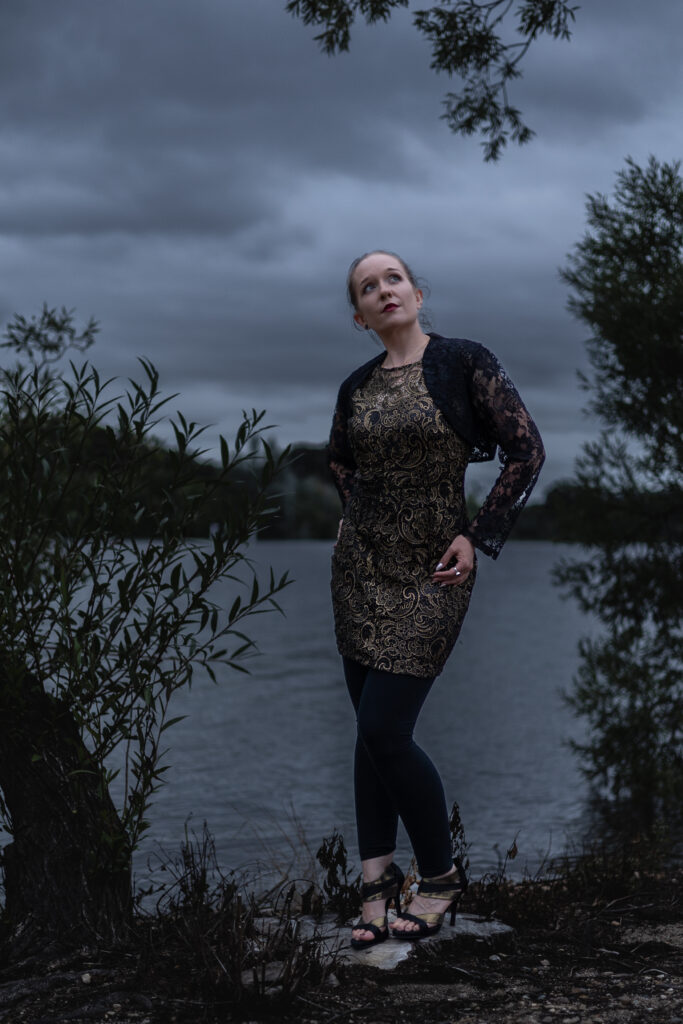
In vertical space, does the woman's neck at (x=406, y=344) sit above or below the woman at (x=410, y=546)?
above

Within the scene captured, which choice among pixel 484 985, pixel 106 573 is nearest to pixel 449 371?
pixel 106 573

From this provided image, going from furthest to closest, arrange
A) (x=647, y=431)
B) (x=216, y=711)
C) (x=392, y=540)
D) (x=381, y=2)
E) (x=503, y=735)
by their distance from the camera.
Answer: (x=216, y=711) → (x=503, y=735) → (x=647, y=431) → (x=381, y=2) → (x=392, y=540)

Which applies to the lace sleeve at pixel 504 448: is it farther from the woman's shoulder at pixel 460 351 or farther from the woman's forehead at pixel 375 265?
the woman's forehead at pixel 375 265

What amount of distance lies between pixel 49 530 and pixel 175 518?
0.53m

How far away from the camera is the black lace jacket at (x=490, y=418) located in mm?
3934

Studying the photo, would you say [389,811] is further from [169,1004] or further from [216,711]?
[216,711]

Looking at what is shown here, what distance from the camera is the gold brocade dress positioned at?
3889 millimetres

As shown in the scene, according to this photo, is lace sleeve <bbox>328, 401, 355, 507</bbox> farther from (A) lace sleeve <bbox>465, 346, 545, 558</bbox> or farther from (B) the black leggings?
(B) the black leggings

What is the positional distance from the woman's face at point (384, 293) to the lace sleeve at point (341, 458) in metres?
0.41

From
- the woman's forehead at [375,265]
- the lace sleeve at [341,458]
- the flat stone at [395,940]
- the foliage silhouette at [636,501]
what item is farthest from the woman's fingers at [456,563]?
the foliage silhouette at [636,501]

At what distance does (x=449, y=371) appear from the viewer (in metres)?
4.00

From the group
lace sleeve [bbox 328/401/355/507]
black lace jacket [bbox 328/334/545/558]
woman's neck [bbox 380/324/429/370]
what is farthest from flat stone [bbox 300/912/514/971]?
woman's neck [bbox 380/324/429/370]

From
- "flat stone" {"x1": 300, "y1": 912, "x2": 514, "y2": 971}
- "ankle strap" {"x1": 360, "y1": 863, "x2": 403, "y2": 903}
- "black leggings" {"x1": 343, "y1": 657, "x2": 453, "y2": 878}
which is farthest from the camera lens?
"ankle strap" {"x1": 360, "y1": 863, "x2": 403, "y2": 903}

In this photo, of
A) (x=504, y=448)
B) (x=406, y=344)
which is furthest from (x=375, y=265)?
(x=504, y=448)
